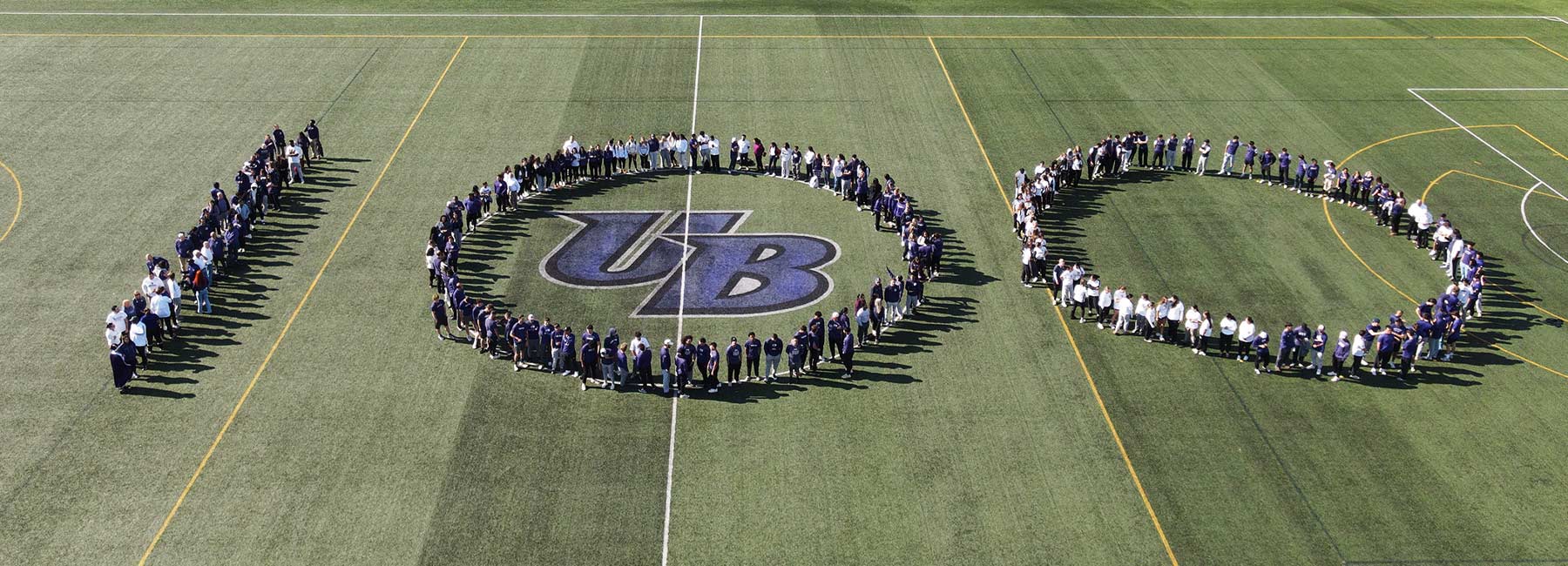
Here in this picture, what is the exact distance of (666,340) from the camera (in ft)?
105

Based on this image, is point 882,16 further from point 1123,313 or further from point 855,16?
point 1123,313

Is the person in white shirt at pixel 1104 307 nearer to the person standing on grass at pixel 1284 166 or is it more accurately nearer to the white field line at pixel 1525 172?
the person standing on grass at pixel 1284 166

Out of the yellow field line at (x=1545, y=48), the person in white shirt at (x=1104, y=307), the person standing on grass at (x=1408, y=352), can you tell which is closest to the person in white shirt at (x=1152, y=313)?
the person in white shirt at (x=1104, y=307)

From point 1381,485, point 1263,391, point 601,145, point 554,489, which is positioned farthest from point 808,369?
point 601,145

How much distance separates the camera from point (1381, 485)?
1097 inches

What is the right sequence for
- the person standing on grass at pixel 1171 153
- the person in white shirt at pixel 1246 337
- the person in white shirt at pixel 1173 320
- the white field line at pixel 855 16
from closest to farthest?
the person in white shirt at pixel 1246 337, the person in white shirt at pixel 1173 320, the person standing on grass at pixel 1171 153, the white field line at pixel 855 16

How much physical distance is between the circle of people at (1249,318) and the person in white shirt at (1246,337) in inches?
1.3

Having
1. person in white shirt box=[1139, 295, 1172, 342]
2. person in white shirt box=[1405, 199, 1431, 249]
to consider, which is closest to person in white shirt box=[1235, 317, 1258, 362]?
person in white shirt box=[1139, 295, 1172, 342]

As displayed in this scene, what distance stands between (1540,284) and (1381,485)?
51.6ft

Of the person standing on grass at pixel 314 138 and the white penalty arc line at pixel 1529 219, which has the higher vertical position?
the person standing on grass at pixel 314 138

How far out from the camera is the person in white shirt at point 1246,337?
3316 cm

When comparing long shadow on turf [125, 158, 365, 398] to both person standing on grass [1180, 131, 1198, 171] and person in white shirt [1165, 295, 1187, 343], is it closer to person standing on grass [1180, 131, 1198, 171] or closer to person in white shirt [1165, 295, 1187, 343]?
person in white shirt [1165, 295, 1187, 343]

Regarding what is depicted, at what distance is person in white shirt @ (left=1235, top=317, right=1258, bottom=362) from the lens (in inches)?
1305

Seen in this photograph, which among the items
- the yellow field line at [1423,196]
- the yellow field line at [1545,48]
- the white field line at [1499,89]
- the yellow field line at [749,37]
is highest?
the yellow field line at [749,37]
